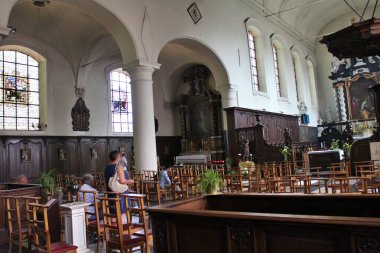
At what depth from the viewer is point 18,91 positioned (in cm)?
1363

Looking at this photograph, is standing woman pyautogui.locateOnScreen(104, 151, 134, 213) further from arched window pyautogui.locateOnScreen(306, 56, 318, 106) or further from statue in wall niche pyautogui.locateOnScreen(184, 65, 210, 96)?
arched window pyautogui.locateOnScreen(306, 56, 318, 106)

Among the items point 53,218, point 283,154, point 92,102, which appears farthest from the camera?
point 92,102

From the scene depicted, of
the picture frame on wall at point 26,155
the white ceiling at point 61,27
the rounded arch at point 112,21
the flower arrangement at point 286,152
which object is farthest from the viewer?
the flower arrangement at point 286,152

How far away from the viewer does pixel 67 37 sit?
47.2ft

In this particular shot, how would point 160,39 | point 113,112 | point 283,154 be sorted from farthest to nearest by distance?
point 113,112 < point 283,154 < point 160,39

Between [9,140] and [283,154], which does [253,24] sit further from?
[9,140]

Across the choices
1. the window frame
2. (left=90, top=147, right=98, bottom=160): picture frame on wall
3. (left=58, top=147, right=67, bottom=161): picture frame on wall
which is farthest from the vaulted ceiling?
(left=58, top=147, right=67, bottom=161): picture frame on wall

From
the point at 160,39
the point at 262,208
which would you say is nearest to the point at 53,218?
the point at 262,208

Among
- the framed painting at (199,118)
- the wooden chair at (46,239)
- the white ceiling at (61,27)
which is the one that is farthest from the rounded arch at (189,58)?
the wooden chair at (46,239)

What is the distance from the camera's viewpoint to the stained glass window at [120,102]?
16.8 m

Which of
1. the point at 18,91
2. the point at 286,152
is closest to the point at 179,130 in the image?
the point at 286,152

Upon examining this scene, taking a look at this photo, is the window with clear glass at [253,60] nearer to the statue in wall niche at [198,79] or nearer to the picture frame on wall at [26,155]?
the statue in wall niche at [198,79]

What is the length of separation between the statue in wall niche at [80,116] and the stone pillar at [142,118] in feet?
16.5

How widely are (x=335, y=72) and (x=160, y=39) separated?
1806 cm
